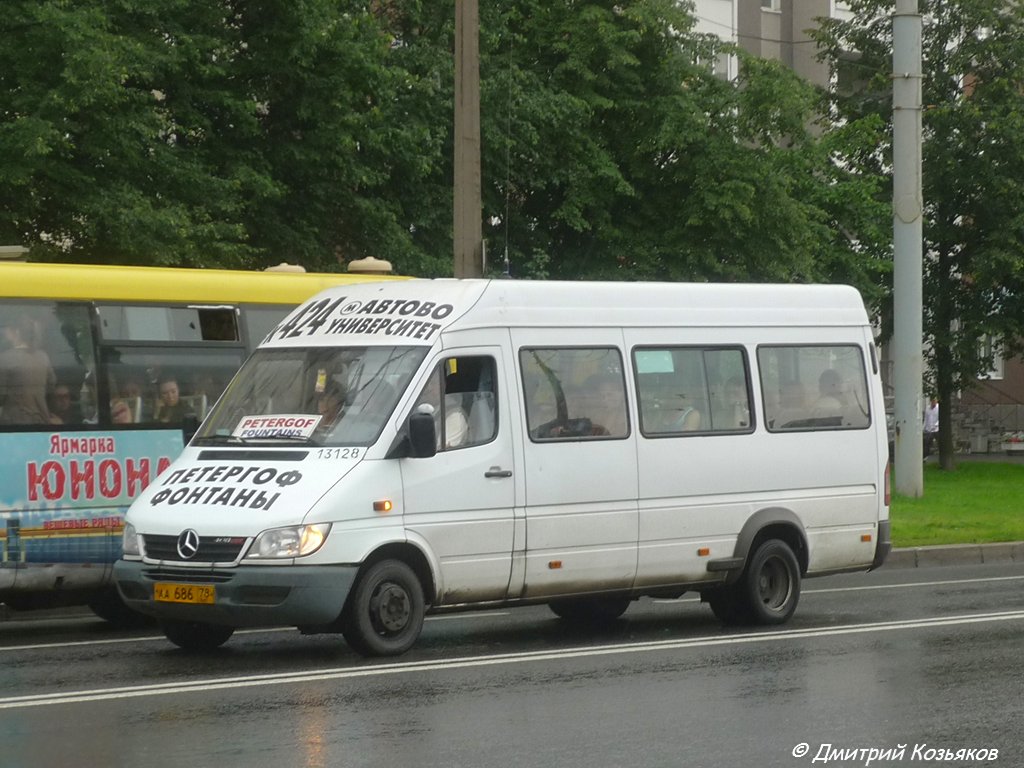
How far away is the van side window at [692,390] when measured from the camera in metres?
13.0

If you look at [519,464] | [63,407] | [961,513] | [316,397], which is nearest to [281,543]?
[316,397]

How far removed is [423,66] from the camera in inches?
1033

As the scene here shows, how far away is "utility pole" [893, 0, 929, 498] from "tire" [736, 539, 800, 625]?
34.8 feet

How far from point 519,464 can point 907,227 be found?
43.1ft

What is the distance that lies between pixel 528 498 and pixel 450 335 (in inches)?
46.7

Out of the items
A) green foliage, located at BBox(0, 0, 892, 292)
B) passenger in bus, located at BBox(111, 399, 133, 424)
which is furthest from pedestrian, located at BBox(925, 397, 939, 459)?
passenger in bus, located at BBox(111, 399, 133, 424)

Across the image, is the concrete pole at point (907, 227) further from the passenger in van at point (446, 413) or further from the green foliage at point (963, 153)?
the passenger in van at point (446, 413)

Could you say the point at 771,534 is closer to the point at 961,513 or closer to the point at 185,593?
the point at 185,593

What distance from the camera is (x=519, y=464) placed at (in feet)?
39.5

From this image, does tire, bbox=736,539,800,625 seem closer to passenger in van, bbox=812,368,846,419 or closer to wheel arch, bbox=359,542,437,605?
passenger in van, bbox=812,368,846,419

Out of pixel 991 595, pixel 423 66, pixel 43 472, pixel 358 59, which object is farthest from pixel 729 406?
pixel 423 66

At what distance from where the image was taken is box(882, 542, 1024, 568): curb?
1939 cm

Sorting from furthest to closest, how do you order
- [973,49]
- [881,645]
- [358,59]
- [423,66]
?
1. [973,49]
2. [423,66]
3. [358,59]
4. [881,645]

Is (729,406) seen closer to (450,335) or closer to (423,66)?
(450,335)
